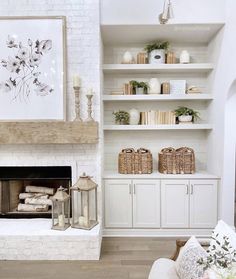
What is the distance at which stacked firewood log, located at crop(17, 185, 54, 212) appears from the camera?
3.64 metres

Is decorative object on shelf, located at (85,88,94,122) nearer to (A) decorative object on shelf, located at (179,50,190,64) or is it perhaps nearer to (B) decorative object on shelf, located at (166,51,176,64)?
(B) decorative object on shelf, located at (166,51,176,64)

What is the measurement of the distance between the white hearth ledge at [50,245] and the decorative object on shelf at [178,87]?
2204 millimetres

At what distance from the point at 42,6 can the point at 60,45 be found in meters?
0.52

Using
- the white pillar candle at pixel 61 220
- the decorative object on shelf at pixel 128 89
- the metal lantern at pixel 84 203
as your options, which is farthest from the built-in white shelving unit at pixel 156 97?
the white pillar candle at pixel 61 220

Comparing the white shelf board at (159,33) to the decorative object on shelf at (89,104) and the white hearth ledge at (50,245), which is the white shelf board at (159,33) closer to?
the decorative object on shelf at (89,104)

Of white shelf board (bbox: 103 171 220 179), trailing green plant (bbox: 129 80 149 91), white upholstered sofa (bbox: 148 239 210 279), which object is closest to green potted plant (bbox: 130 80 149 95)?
trailing green plant (bbox: 129 80 149 91)

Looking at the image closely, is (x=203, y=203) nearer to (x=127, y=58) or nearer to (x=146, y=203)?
(x=146, y=203)

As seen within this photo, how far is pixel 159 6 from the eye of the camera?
339 centimetres

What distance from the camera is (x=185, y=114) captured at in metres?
3.92

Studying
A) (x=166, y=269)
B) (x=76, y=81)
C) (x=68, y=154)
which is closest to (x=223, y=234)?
(x=166, y=269)

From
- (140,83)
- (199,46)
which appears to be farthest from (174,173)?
(199,46)

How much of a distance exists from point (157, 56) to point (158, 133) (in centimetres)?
113

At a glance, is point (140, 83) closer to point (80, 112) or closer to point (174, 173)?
point (80, 112)

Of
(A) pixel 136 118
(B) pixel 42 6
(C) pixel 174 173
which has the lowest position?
(C) pixel 174 173
